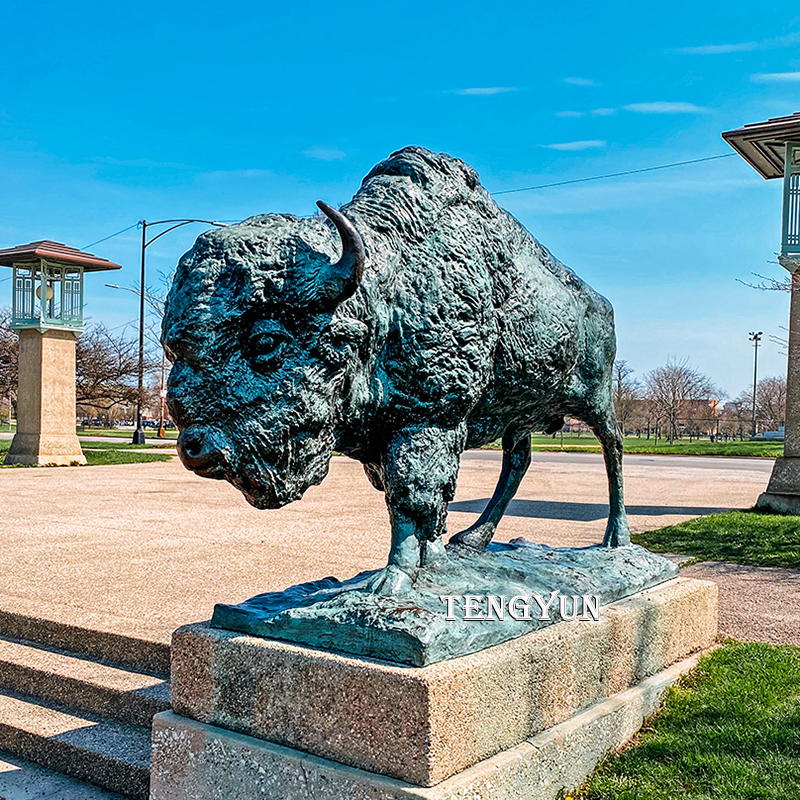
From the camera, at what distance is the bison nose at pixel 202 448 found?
2.74 m

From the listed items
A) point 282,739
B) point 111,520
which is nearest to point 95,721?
point 282,739

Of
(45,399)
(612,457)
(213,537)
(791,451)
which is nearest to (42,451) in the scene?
(45,399)

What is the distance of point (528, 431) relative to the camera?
4242 mm

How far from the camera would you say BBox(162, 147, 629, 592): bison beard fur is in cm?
276

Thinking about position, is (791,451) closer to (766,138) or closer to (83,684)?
(766,138)

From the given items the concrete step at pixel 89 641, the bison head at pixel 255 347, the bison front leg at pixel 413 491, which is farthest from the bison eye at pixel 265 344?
the concrete step at pixel 89 641

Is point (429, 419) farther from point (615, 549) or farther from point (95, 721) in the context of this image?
point (95, 721)

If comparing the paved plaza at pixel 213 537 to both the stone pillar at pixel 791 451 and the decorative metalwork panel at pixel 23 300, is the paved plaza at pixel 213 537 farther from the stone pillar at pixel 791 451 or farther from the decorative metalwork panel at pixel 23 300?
the decorative metalwork panel at pixel 23 300

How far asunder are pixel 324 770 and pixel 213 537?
6967 millimetres

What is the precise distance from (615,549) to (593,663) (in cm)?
109

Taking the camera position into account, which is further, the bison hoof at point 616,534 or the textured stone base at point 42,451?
the textured stone base at point 42,451

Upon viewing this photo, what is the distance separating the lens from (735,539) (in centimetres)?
999

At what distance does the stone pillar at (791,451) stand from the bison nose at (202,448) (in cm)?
1209

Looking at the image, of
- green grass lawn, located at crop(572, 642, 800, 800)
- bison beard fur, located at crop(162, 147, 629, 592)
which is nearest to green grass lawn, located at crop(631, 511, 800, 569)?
green grass lawn, located at crop(572, 642, 800, 800)
